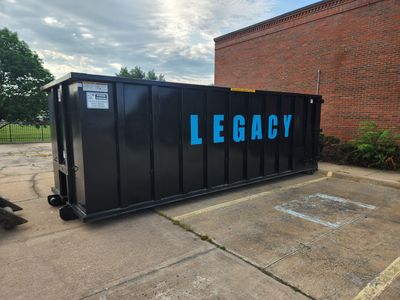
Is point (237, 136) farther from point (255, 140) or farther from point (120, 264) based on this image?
point (120, 264)

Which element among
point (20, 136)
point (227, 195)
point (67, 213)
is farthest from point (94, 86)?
point (20, 136)

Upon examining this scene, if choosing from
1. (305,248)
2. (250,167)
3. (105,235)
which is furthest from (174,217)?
(250,167)

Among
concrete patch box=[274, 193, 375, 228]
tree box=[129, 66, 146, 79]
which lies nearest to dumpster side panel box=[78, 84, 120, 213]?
concrete patch box=[274, 193, 375, 228]

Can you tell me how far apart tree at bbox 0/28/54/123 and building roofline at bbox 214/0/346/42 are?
54.9 feet

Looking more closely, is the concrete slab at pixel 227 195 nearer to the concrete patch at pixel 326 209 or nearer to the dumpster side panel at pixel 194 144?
the dumpster side panel at pixel 194 144

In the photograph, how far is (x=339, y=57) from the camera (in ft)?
35.7

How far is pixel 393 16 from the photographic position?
30.3 feet

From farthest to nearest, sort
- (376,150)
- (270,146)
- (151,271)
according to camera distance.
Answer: (376,150), (270,146), (151,271)

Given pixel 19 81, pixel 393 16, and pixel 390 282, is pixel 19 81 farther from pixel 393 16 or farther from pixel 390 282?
pixel 390 282

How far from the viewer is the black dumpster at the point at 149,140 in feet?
14.0

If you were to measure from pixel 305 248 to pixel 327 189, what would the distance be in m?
3.56

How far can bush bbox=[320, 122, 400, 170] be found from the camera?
8.73 meters

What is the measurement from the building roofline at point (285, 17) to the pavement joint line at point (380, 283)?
10952mm

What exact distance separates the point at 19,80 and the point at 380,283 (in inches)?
1070
